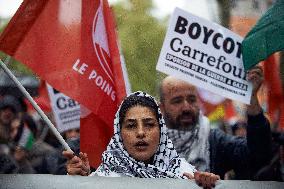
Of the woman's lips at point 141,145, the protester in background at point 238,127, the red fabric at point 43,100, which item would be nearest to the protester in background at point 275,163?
the woman's lips at point 141,145

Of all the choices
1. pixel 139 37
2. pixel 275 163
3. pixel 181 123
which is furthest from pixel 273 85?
pixel 139 37

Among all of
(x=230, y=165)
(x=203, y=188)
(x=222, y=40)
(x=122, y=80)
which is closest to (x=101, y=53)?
(x=122, y=80)

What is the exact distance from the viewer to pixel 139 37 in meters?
7.61

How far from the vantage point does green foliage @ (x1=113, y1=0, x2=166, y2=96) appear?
689 centimetres

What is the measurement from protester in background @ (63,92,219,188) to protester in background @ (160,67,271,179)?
0.65 meters

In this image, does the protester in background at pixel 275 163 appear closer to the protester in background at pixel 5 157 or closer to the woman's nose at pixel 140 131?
the woman's nose at pixel 140 131

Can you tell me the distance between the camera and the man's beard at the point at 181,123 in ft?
15.4

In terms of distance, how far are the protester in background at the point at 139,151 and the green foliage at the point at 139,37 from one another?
230cm

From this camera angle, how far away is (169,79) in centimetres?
494

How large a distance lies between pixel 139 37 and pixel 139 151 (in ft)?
12.9

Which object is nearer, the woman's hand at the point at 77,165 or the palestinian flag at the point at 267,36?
the woman's hand at the point at 77,165

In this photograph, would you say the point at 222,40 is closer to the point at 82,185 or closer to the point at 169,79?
the point at 169,79

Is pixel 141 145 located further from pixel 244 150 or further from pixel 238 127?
pixel 238 127

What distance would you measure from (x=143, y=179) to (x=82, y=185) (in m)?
0.26
